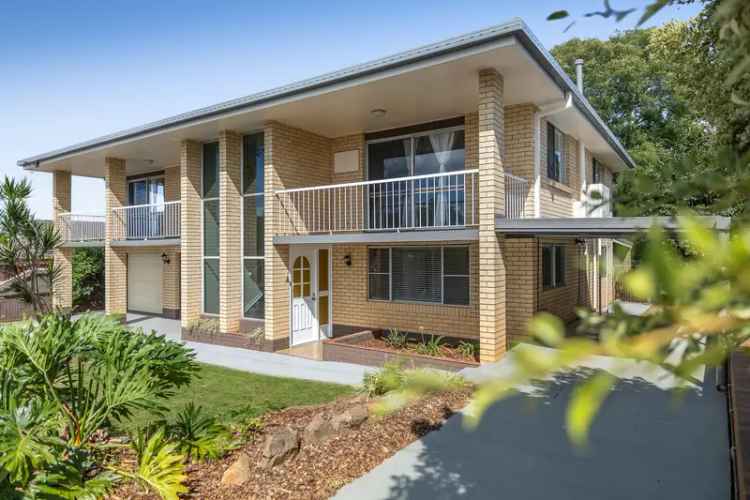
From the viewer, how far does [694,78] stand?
838cm

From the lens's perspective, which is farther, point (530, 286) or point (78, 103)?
point (78, 103)

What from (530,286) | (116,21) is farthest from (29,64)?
(530,286)

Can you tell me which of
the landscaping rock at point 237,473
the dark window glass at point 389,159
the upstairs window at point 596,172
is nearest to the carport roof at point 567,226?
the dark window glass at point 389,159

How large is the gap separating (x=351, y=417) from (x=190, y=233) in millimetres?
9718

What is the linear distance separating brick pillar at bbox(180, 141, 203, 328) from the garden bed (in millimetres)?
5052

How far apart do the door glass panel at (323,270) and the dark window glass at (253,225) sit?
1596mm

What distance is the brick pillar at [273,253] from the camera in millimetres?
11797

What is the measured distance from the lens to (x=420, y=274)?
11.9 m

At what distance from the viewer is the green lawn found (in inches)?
295

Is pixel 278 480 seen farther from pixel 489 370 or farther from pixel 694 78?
pixel 694 78

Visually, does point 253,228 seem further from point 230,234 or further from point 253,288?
point 253,288

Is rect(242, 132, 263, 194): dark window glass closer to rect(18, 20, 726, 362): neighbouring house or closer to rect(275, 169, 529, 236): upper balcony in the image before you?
rect(18, 20, 726, 362): neighbouring house

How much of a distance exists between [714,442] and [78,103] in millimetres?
21093

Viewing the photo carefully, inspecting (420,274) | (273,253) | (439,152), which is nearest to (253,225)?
(273,253)
